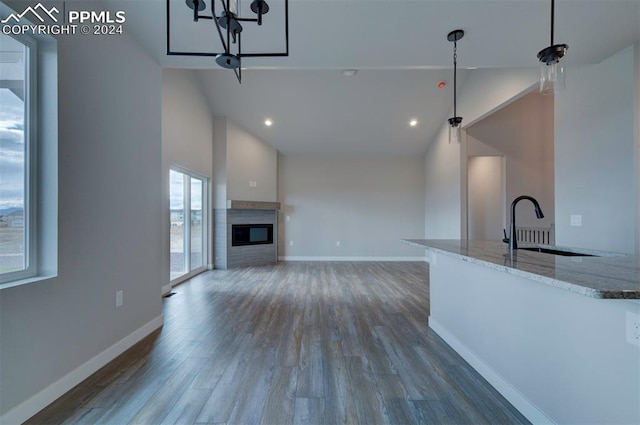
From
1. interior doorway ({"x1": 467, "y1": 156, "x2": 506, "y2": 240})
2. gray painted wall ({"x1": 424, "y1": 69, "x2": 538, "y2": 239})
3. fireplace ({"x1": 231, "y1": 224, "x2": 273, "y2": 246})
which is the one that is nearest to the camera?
gray painted wall ({"x1": 424, "y1": 69, "x2": 538, "y2": 239})

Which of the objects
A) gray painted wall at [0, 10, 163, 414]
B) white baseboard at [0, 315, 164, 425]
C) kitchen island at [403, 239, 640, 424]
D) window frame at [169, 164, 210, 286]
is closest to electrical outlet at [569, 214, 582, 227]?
kitchen island at [403, 239, 640, 424]

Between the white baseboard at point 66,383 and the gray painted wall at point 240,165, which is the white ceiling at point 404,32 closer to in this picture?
the white baseboard at point 66,383

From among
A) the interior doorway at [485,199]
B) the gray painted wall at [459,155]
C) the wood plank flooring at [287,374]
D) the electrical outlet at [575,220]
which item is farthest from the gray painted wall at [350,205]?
the electrical outlet at [575,220]

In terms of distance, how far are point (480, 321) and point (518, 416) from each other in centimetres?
58

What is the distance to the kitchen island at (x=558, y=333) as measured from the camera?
110 cm

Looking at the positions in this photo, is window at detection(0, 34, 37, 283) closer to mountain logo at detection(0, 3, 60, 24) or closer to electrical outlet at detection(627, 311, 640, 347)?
mountain logo at detection(0, 3, 60, 24)

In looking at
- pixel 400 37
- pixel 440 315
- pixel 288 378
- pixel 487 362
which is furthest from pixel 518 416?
pixel 400 37

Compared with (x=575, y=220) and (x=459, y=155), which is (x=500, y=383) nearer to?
(x=575, y=220)

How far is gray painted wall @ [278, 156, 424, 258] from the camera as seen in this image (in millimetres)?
7082

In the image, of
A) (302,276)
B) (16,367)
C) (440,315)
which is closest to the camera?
(16,367)

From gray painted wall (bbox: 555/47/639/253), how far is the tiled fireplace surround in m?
5.31

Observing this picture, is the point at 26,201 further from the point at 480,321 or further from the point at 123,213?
the point at 480,321

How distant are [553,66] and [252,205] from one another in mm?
5322

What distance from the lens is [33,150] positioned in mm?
1670
